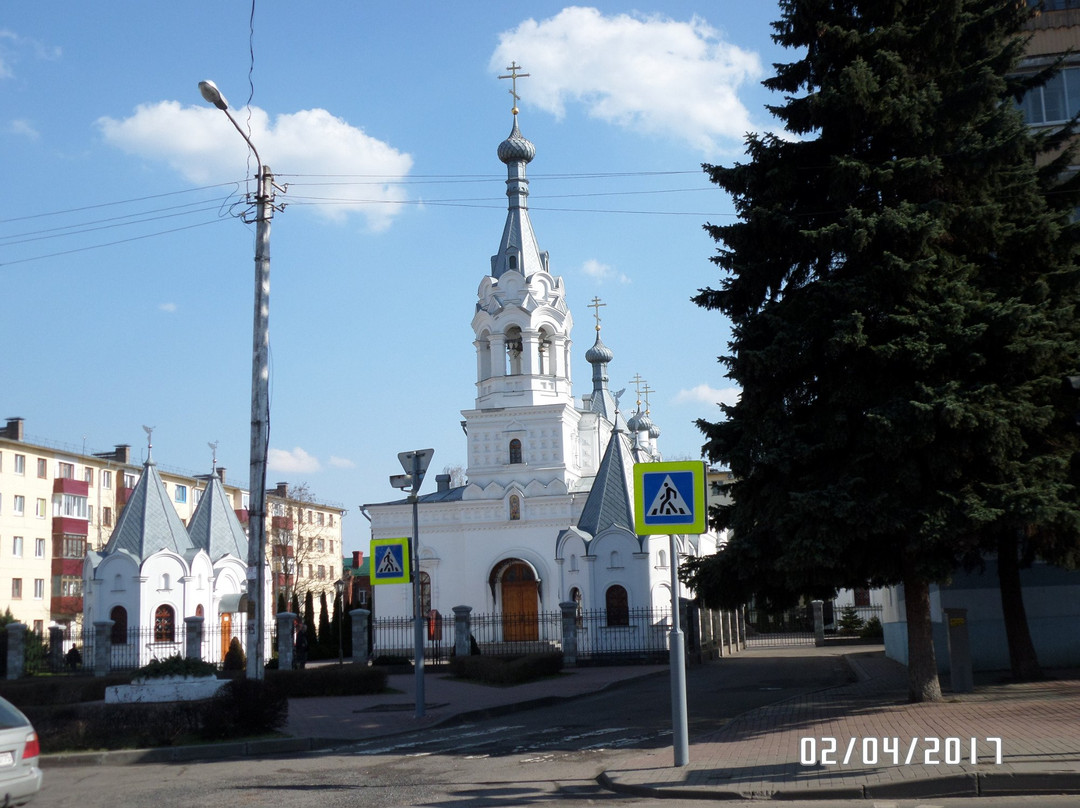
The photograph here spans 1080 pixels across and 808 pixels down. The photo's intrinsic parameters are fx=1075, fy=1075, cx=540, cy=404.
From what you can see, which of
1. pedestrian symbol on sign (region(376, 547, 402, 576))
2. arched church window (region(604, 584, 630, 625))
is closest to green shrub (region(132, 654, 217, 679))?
pedestrian symbol on sign (region(376, 547, 402, 576))

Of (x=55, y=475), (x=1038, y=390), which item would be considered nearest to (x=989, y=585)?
(x=1038, y=390)

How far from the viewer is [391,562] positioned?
1750cm

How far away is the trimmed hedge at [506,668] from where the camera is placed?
22.7 meters

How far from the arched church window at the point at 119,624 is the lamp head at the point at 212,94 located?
27.5 m

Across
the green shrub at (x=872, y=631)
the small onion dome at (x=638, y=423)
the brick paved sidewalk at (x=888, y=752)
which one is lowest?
the green shrub at (x=872, y=631)

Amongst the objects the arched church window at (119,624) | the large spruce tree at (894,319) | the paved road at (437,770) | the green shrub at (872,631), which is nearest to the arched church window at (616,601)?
the green shrub at (872,631)

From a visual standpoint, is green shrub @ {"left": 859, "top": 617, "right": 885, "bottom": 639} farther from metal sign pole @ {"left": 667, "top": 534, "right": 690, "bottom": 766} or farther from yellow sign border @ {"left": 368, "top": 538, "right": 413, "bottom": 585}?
metal sign pole @ {"left": 667, "top": 534, "right": 690, "bottom": 766}

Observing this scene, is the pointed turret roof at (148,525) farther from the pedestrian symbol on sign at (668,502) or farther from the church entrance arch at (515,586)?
the pedestrian symbol on sign at (668,502)

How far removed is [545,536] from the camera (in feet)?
148

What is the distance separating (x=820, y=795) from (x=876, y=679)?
10.8m

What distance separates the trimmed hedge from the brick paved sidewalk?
909 centimetres

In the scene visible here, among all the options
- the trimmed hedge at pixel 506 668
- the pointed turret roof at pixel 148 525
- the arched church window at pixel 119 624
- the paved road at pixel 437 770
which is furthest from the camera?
the pointed turret roof at pixel 148 525

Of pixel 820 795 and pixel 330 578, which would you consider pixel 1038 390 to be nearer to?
pixel 820 795

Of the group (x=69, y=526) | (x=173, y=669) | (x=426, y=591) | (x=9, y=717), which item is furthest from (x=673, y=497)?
(x=69, y=526)
